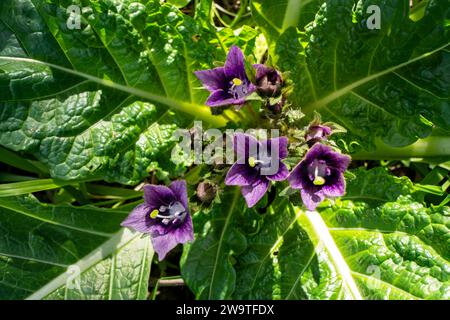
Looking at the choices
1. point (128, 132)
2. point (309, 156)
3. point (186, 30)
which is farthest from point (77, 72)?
point (309, 156)

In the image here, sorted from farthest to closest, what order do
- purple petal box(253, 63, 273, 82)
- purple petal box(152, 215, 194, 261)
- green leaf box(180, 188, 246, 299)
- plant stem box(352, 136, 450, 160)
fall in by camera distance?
plant stem box(352, 136, 450, 160), green leaf box(180, 188, 246, 299), purple petal box(253, 63, 273, 82), purple petal box(152, 215, 194, 261)

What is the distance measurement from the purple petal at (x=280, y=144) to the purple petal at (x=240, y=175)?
0.12 metres

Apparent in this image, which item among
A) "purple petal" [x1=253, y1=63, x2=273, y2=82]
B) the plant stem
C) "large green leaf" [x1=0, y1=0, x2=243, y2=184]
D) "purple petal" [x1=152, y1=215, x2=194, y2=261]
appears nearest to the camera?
"purple petal" [x1=152, y1=215, x2=194, y2=261]

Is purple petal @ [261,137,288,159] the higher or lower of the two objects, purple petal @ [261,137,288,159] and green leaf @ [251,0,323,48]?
the lower

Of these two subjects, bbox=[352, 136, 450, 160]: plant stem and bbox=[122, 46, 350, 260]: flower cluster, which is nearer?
bbox=[122, 46, 350, 260]: flower cluster

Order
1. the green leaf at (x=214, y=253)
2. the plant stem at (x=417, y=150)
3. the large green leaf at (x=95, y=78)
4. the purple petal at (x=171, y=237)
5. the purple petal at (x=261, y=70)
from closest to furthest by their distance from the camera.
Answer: the purple petal at (x=171, y=237) < the purple petal at (x=261, y=70) < the large green leaf at (x=95, y=78) < the green leaf at (x=214, y=253) < the plant stem at (x=417, y=150)

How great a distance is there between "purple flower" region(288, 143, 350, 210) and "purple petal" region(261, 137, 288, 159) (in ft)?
0.26

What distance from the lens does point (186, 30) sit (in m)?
2.42

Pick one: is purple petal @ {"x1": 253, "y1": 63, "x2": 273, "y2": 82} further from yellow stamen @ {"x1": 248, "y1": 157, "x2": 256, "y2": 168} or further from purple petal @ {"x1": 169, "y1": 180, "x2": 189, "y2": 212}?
purple petal @ {"x1": 169, "y1": 180, "x2": 189, "y2": 212}

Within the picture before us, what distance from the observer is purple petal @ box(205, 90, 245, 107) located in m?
2.13

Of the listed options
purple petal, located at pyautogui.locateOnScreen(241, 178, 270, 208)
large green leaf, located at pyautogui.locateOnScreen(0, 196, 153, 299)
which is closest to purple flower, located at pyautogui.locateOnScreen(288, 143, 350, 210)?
purple petal, located at pyautogui.locateOnScreen(241, 178, 270, 208)

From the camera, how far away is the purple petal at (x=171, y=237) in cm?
211

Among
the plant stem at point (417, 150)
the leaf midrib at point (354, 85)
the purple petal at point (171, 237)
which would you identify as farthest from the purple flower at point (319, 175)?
the plant stem at point (417, 150)

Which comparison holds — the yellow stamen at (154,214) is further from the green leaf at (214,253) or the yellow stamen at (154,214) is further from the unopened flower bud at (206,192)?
the green leaf at (214,253)
